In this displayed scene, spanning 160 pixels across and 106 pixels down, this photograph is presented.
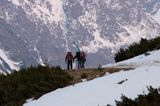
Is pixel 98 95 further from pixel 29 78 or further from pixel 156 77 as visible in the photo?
pixel 29 78

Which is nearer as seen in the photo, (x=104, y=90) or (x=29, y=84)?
(x=104, y=90)

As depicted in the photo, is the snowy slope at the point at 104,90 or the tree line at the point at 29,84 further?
the tree line at the point at 29,84

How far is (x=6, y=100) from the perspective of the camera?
22.5 metres

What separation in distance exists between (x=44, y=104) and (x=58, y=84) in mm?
3400

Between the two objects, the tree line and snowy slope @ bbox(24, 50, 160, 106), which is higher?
the tree line

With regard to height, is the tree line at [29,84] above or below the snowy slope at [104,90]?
above

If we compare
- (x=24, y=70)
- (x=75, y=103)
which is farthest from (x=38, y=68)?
(x=75, y=103)

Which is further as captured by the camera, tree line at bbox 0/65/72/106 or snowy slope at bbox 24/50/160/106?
tree line at bbox 0/65/72/106

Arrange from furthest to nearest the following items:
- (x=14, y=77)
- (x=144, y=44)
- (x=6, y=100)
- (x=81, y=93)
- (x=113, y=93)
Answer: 1. (x=144, y=44)
2. (x=14, y=77)
3. (x=6, y=100)
4. (x=81, y=93)
5. (x=113, y=93)

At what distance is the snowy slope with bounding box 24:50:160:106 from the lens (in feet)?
58.3

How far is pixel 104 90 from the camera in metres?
19.1

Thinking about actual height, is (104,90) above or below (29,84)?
below

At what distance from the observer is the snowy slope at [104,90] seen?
17766 millimetres

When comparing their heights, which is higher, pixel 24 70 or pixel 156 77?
pixel 24 70
